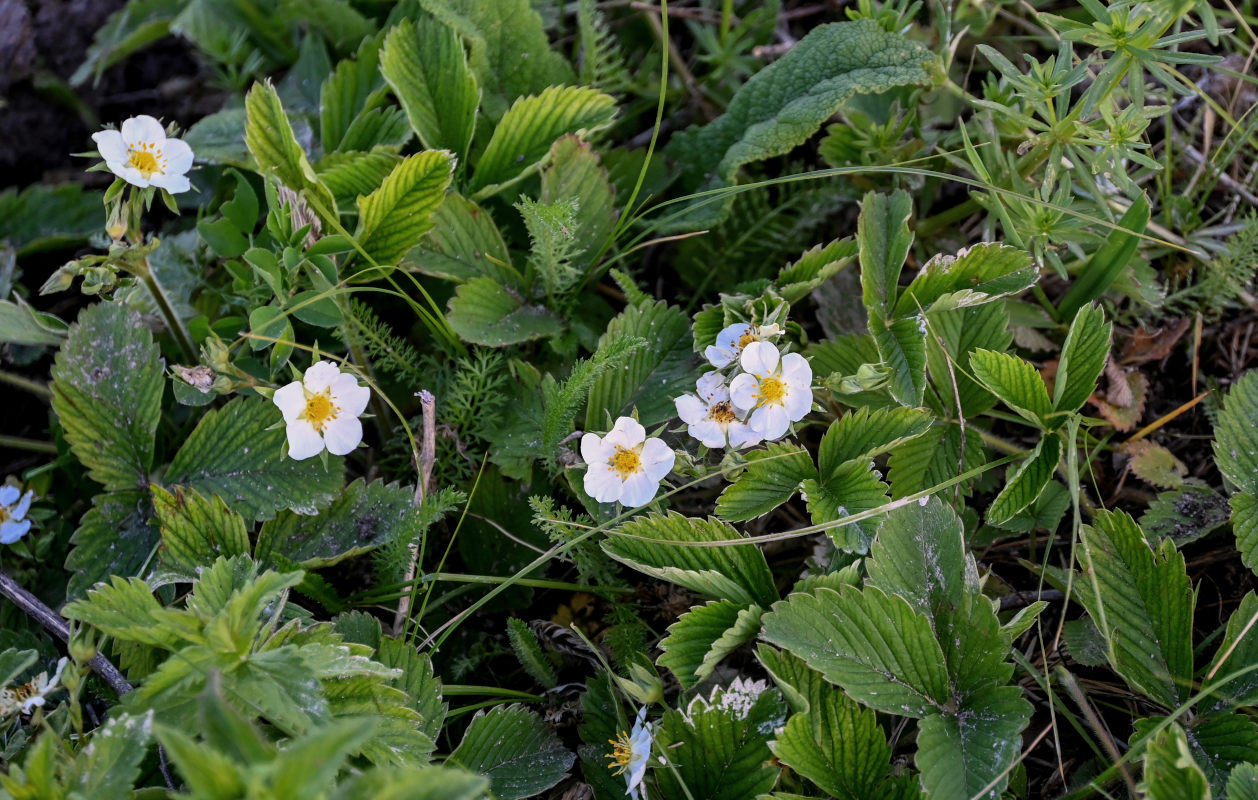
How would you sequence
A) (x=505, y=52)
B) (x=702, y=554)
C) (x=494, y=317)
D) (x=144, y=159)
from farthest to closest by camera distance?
1. (x=505, y=52)
2. (x=494, y=317)
3. (x=144, y=159)
4. (x=702, y=554)

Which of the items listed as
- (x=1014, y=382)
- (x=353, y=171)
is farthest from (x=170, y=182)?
(x=1014, y=382)

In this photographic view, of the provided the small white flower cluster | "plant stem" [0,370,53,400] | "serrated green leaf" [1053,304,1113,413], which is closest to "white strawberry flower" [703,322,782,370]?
the small white flower cluster

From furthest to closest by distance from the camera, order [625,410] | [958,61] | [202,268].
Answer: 1. [958,61]
2. [202,268]
3. [625,410]

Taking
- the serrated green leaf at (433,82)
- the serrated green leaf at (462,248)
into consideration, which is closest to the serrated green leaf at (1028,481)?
the serrated green leaf at (462,248)

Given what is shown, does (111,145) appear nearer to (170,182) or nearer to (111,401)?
(170,182)

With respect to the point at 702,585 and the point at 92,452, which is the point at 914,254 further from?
the point at 92,452

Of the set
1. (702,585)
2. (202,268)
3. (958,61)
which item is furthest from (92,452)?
(958,61)
